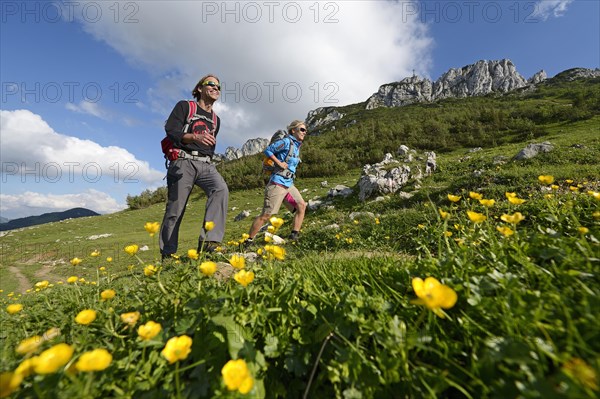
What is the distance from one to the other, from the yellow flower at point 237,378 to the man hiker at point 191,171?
4.09 metres

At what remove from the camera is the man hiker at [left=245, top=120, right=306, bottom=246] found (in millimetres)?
6898

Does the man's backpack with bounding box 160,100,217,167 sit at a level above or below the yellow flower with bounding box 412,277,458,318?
above

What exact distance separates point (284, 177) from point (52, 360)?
622 centimetres

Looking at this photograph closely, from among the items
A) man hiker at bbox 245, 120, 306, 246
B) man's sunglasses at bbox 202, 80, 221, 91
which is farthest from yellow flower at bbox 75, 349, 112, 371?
man's sunglasses at bbox 202, 80, 221, 91

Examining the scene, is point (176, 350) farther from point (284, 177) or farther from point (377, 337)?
point (284, 177)

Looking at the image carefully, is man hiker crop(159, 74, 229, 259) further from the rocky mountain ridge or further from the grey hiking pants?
the rocky mountain ridge

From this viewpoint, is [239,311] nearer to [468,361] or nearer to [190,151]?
[468,361]

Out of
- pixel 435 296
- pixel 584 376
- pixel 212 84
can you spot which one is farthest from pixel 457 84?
pixel 584 376

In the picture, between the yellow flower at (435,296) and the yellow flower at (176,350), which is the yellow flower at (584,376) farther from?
the yellow flower at (176,350)

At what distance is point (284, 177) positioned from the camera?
23.1 ft

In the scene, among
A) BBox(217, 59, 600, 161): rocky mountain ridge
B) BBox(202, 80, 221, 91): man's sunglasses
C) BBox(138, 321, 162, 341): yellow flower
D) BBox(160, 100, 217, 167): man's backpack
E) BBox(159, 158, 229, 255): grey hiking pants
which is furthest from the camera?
BBox(217, 59, 600, 161): rocky mountain ridge

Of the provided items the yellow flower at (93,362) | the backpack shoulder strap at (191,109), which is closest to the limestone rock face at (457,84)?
the backpack shoulder strap at (191,109)

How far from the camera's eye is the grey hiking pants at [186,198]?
5.01 m

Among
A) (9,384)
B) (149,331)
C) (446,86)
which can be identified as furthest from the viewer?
(446,86)
